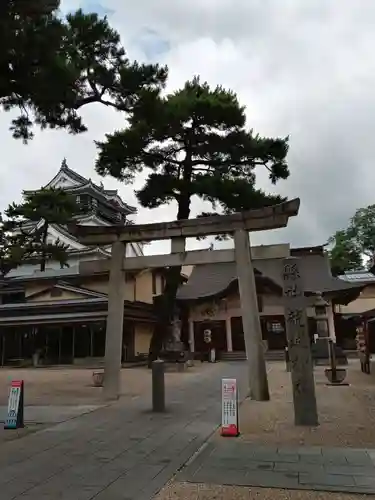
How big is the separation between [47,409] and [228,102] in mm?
14886

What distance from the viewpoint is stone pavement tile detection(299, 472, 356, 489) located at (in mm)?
4750

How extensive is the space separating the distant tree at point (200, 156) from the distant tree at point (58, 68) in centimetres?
893

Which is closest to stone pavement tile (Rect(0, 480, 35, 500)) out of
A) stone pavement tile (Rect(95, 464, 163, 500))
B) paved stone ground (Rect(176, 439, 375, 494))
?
stone pavement tile (Rect(95, 464, 163, 500))

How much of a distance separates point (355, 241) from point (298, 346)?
138 feet

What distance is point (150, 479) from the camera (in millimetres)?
5090

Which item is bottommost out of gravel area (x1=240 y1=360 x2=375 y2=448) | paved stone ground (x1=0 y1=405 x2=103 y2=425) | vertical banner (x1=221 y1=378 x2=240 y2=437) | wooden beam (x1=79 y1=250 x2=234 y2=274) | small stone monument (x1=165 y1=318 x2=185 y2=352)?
gravel area (x1=240 y1=360 x2=375 y2=448)

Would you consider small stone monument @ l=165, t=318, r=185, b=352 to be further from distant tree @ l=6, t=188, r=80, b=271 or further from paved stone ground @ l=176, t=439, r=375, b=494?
paved stone ground @ l=176, t=439, r=375, b=494

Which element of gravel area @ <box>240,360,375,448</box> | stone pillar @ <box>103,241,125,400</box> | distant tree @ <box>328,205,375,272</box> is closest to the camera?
A: gravel area @ <box>240,360,375,448</box>

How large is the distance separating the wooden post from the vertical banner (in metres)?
1.34

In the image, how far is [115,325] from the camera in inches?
480

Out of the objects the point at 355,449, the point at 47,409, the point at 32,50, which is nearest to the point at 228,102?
the point at 32,50

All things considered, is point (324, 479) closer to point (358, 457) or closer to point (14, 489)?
point (358, 457)

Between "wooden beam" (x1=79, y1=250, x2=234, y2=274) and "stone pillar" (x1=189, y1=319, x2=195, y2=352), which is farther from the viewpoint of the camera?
"stone pillar" (x1=189, y1=319, x2=195, y2=352)

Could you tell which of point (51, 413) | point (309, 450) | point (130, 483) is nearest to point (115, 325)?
point (51, 413)
